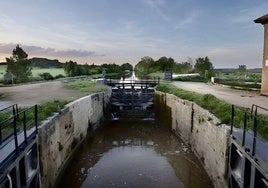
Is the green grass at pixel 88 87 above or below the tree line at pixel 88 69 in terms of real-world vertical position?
below

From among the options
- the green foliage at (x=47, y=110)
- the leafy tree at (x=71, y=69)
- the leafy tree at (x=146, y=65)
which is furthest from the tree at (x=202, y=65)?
the green foliage at (x=47, y=110)

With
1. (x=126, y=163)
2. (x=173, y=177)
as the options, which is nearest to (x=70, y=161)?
(x=126, y=163)

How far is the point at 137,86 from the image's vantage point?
27.8 m

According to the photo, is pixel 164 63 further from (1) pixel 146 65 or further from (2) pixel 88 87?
(2) pixel 88 87

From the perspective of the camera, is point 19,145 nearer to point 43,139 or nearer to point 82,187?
point 43,139

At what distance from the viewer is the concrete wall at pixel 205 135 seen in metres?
8.73

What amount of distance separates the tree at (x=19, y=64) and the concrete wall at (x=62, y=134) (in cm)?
2213

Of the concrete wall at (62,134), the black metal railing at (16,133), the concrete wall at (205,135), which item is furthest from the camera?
the concrete wall at (62,134)

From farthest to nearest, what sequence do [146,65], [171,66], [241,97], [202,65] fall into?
[146,65] < [171,66] < [202,65] < [241,97]

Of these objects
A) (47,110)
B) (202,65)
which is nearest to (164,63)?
(202,65)

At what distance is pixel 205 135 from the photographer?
11.1 metres

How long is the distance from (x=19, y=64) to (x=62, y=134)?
95.6 feet

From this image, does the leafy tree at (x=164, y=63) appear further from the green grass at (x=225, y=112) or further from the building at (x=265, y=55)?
the green grass at (x=225, y=112)

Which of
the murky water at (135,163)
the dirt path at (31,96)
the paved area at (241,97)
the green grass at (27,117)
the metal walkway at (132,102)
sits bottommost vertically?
the murky water at (135,163)
